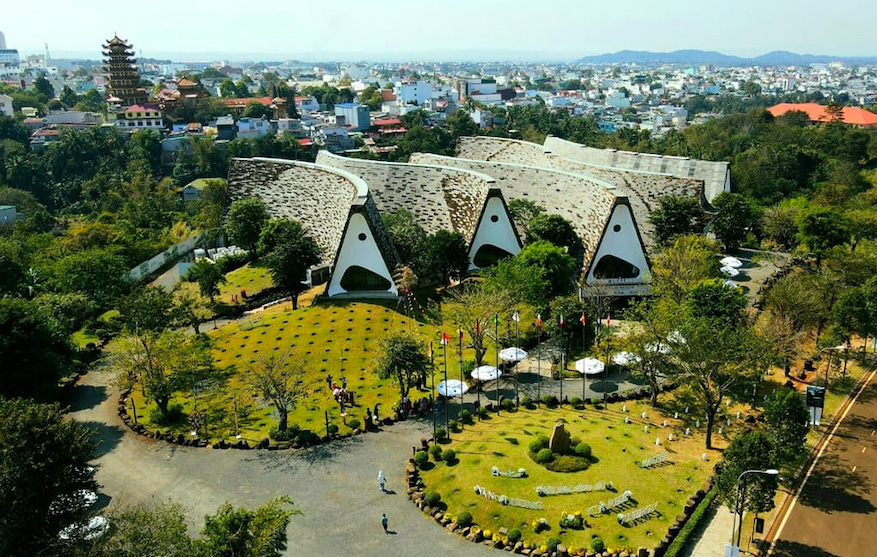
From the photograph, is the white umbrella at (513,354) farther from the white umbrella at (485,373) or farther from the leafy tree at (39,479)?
the leafy tree at (39,479)

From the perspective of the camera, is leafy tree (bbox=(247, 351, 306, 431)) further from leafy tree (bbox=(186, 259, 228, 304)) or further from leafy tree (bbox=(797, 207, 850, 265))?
leafy tree (bbox=(797, 207, 850, 265))

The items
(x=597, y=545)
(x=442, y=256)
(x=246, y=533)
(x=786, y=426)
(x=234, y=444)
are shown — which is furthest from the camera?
(x=442, y=256)

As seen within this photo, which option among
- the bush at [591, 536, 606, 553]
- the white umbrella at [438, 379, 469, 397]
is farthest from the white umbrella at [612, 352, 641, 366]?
the bush at [591, 536, 606, 553]

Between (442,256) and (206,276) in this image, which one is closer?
(442,256)

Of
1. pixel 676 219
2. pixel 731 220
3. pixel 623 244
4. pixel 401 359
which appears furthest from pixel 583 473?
pixel 731 220

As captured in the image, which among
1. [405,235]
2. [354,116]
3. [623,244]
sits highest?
[354,116]

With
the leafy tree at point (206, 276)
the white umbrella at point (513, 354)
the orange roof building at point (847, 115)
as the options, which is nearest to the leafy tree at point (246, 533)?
the white umbrella at point (513, 354)

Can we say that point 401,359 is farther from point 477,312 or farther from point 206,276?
point 206,276
